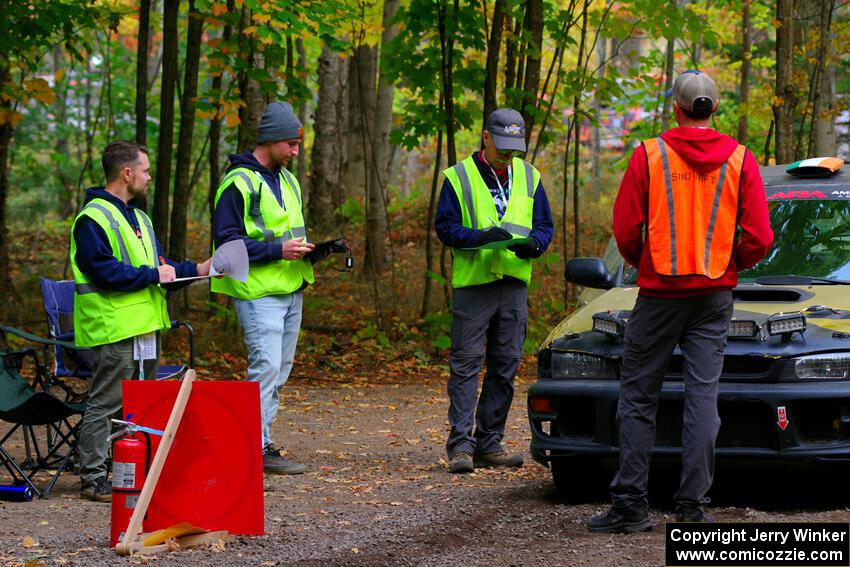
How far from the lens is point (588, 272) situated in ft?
22.4

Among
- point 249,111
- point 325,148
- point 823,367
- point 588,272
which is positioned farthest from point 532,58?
point 823,367

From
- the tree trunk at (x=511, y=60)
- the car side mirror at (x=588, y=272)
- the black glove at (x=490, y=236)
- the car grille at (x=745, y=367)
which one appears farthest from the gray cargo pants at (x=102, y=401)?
the tree trunk at (x=511, y=60)

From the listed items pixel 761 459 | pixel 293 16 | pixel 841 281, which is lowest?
pixel 761 459

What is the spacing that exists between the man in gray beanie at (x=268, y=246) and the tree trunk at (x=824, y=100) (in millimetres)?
9199

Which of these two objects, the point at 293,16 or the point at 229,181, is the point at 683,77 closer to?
the point at 229,181

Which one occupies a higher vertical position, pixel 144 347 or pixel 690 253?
pixel 690 253

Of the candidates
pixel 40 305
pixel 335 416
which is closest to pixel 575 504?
pixel 335 416

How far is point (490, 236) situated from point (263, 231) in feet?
4.72

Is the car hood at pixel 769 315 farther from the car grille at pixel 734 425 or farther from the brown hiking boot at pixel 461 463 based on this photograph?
the brown hiking boot at pixel 461 463

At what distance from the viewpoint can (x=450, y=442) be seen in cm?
775

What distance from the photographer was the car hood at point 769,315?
19.1ft

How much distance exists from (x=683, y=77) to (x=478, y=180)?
2.31 meters

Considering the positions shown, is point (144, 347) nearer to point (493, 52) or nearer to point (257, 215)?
point (257, 215)

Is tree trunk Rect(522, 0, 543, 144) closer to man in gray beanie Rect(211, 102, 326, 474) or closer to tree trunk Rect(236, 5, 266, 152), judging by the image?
tree trunk Rect(236, 5, 266, 152)
